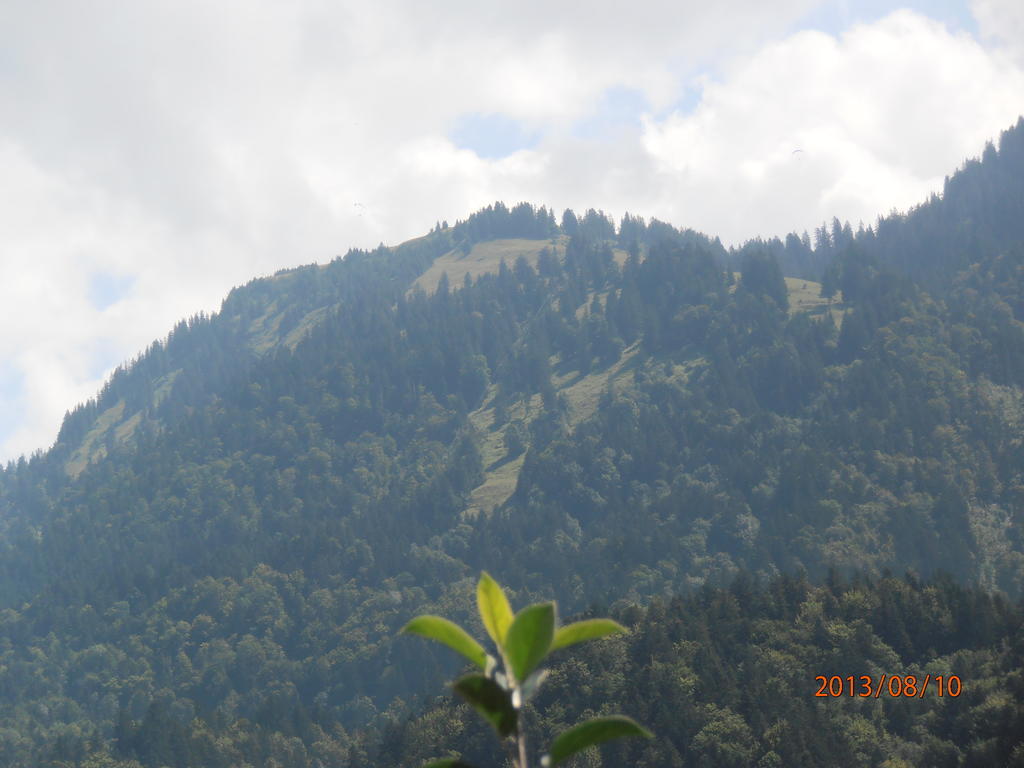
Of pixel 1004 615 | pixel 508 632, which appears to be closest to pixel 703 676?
pixel 1004 615

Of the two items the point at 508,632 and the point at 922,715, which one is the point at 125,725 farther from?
the point at 508,632

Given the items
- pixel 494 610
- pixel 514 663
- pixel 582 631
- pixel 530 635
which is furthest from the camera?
pixel 582 631

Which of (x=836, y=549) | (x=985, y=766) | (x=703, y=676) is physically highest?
(x=836, y=549)

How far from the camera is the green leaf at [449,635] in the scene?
7.70 metres

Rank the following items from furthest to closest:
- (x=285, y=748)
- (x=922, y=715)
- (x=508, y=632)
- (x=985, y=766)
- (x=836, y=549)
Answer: (x=836, y=549)
(x=285, y=748)
(x=922, y=715)
(x=985, y=766)
(x=508, y=632)

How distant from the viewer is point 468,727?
12038 centimetres

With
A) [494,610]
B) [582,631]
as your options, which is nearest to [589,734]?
[582,631]

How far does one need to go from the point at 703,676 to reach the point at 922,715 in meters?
23.5
